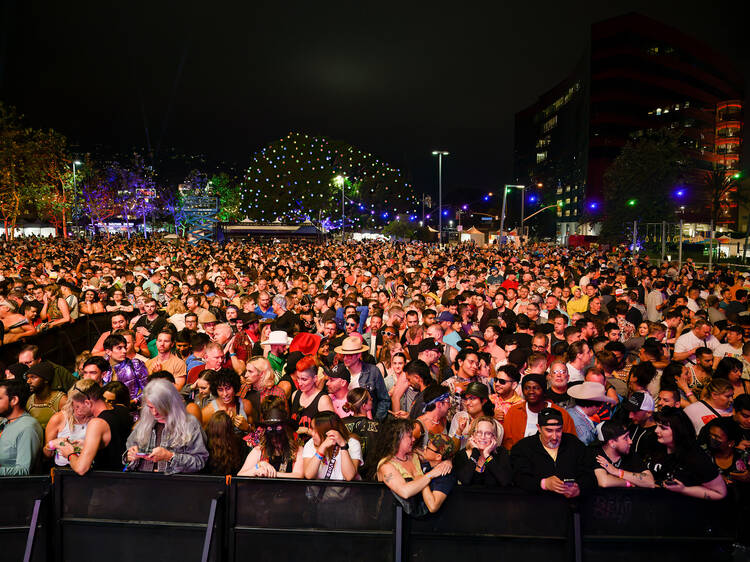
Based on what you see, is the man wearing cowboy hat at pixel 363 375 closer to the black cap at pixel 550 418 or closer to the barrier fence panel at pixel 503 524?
the barrier fence panel at pixel 503 524

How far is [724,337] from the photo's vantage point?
771 cm

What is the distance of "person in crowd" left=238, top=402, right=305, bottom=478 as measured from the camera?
408 cm

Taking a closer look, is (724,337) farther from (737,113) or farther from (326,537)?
(737,113)

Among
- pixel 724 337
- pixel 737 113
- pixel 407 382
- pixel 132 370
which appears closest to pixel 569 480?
pixel 407 382

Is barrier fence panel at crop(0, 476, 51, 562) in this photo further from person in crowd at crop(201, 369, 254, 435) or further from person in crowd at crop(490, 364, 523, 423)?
person in crowd at crop(490, 364, 523, 423)

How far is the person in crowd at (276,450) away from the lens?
408cm

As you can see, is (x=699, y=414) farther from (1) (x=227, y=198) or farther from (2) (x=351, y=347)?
(1) (x=227, y=198)

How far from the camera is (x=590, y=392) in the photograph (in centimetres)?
490

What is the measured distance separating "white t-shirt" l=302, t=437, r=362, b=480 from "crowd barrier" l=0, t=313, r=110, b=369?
494 centimetres

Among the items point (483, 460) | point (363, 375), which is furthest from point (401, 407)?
point (483, 460)

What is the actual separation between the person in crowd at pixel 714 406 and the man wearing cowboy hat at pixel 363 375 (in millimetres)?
2854

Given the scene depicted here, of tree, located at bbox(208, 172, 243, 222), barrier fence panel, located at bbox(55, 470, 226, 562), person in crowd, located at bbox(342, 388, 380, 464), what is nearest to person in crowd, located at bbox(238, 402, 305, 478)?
barrier fence panel, located at bbox(55, 470, 226, 562)

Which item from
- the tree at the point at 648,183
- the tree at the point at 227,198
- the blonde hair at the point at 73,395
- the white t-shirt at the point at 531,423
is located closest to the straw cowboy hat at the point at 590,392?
the white t-shirt at the point at 531,423

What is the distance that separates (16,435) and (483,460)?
140 inches
